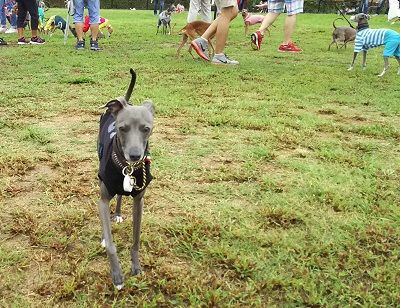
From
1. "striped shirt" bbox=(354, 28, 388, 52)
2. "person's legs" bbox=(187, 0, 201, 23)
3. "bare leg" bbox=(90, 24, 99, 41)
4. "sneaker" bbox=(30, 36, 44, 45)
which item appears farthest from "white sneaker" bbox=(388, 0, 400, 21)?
"sneaker" bbox=(30, 36, 44, 45)

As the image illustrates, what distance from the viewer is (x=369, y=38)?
7.26 metres

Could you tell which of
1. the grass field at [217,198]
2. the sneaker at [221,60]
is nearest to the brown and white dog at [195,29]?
the sneaker at [221,60]

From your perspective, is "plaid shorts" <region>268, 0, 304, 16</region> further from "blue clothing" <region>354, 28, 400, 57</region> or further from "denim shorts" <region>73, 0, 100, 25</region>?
"denim shorts" <region>73, 0, 100, 25</region>

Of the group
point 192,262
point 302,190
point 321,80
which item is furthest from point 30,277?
point 321,80

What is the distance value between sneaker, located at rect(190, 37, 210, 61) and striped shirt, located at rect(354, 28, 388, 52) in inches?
91.3

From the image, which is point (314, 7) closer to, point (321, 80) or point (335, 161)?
point (321, 80)

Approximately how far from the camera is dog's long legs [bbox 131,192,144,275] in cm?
209

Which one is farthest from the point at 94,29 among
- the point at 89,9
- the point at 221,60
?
the point at 221,60

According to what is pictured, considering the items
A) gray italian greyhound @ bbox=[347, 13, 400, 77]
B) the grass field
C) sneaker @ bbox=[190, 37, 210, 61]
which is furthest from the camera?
sneaker @ bbox=[190, 37, 210, 61]

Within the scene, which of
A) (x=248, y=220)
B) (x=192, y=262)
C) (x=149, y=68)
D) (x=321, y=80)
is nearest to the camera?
(x=192, y=262)

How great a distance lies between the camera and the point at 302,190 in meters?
3.04

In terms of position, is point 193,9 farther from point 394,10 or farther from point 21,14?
point 394,10

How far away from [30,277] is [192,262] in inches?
28.7

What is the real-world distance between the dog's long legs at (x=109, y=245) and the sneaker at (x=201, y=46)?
5694 millimetres
